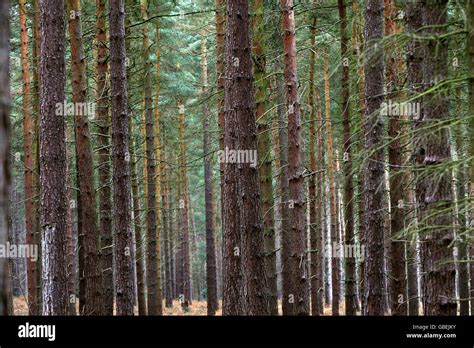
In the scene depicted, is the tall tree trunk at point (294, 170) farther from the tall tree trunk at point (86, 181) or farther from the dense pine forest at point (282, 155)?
the tall tree trunk at point (86, 181)

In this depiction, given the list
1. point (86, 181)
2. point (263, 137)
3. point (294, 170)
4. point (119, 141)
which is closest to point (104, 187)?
point (86, 181)

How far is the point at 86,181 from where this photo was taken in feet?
44.7

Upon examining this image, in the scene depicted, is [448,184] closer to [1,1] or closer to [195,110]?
[1,1]

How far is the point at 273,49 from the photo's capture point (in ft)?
55.7

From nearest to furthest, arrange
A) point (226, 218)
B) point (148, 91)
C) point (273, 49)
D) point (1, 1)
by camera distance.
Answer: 1. point (1, 1)
2. point (226, 218)
3. point (273, 49)
4. point (148, 91)

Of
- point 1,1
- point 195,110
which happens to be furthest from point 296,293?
point 195,110

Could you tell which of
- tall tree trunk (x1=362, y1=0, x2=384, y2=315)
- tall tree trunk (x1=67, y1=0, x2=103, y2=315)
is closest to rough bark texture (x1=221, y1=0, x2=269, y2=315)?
tall tree trunk (x1=362, y1=0, x2=384, y2=315)

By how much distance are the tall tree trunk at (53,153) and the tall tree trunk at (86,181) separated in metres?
3.05

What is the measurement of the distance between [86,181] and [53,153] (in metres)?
3.65

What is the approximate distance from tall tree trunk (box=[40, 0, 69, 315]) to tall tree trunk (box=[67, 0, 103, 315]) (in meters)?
3.05

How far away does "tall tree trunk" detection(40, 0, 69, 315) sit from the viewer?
32.9 feet

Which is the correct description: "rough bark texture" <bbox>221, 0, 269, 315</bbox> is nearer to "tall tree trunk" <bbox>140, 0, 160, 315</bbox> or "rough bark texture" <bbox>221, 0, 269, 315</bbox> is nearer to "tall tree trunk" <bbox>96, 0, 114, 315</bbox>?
"tall tree trunk" <bbox>96, 0, 114, 315</bbox>

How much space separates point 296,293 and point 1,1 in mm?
12079

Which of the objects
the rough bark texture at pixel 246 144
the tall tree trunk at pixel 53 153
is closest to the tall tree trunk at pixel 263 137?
the rough bark texture at pixel 246 144
